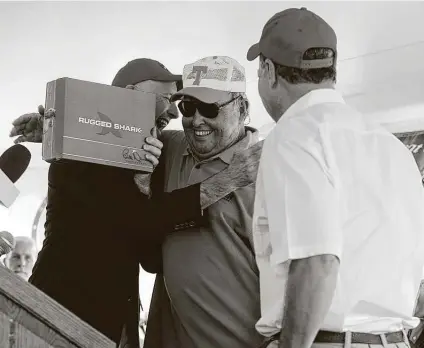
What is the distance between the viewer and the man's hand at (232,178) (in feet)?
7.44

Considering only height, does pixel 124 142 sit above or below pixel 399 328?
above

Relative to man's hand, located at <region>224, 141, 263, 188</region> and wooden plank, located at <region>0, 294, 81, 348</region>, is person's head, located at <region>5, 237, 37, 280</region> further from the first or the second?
wooden plank, located at <region>0, 294, 81, 348</region>

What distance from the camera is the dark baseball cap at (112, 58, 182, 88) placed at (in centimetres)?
266

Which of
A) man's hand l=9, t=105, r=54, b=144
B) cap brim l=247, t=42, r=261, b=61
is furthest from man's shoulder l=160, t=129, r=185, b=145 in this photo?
cap brim l=247, t=42, r=261, b=61

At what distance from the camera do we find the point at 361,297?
1.57 metres

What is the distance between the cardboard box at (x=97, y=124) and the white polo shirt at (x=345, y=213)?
0.68m

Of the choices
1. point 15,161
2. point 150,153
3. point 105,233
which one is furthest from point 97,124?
point 15,161

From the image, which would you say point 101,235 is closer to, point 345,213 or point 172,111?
point 172,111

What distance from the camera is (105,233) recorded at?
235cm

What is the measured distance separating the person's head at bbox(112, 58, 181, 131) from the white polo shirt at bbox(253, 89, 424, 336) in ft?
3.39

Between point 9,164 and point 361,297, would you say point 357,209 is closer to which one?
point 361,297

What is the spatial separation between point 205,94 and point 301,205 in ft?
3.30

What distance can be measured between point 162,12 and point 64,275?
272cm

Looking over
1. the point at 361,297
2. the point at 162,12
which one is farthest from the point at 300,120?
the point at 162,12
